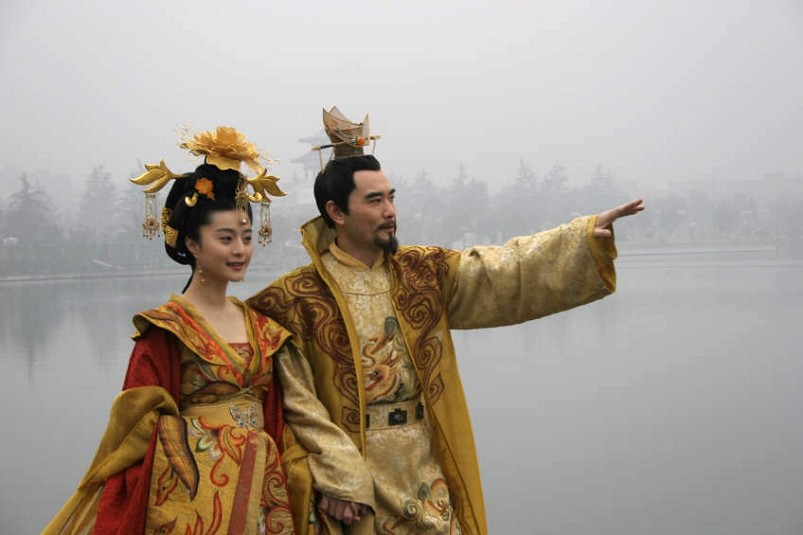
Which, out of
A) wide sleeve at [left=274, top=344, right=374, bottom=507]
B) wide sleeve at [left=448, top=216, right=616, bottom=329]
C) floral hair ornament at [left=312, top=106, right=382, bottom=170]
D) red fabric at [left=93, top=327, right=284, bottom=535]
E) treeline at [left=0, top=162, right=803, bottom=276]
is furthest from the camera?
treeline at [left=0, top=162, right=803, bottom=276]

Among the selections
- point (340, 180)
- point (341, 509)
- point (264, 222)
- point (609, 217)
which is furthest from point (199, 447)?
point (609, 217)

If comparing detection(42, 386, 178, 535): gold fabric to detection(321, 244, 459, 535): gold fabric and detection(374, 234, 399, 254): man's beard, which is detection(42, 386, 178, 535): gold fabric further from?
detection(374, 234, 399, 254): man's beard

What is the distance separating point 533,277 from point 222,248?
→ 2.09 feet

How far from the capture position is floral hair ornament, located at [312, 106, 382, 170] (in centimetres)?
177

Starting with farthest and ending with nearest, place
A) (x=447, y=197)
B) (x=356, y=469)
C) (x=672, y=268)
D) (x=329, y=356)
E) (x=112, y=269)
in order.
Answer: (x=672, y=268), (x=447, y=197), (x=112, y=269), (x=329, y=356), (x=356, y=469)

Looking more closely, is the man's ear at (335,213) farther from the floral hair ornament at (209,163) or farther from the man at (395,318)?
the floral hair ornament at (209,163)

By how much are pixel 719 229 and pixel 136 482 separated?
26.3 feet

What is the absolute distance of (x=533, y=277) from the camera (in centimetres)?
172

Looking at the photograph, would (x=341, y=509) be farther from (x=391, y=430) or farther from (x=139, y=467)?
(x=139, y=467)

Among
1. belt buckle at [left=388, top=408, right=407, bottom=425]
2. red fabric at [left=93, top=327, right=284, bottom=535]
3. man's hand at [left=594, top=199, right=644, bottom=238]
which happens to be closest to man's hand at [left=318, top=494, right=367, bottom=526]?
belt buckle at [left=388, top=408, right=407, bottom=425]

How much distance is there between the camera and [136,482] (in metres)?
1.46

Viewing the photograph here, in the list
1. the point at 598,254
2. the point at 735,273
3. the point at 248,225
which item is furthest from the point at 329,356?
the point at 735,273

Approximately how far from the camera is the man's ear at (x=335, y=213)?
69.1 inches

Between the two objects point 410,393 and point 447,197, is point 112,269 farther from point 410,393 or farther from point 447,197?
point 410,393
